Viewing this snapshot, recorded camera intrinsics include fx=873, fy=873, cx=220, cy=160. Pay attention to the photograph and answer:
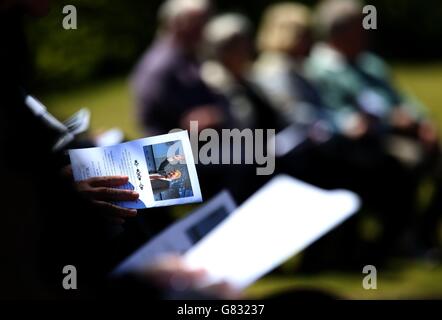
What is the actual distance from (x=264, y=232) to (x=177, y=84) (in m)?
3.26

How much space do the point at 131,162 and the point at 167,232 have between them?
17cm

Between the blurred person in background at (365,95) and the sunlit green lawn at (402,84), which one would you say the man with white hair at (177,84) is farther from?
the blurred person in background at (365,95)

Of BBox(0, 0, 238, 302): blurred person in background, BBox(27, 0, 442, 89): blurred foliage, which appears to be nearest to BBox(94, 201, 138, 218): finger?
BBox(0, 0, 238, 302): blurred person in background

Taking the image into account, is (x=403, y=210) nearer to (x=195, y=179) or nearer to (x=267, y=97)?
(x=267, y=97)

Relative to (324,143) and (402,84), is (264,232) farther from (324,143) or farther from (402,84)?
(402,84)

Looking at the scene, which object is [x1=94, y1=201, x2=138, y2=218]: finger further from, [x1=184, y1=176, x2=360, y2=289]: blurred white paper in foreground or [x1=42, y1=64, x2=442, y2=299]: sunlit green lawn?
[x1=42, y1=64, x2=442, y2=299]: sunlit green lawn

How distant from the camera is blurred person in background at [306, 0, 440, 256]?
17.6 feet

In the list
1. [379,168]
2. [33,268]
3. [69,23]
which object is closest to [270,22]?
[379,168]

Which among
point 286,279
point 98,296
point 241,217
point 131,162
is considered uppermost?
point 131,162

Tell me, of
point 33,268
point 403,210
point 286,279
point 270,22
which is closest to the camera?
point 33,268

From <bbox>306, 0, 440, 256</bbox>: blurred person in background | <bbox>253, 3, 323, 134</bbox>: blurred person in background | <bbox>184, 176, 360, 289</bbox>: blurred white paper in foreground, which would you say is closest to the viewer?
<bbox>184, 176, 360, 289</bbox>: blurred white paper in foreground

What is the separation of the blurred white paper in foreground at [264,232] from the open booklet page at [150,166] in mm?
127

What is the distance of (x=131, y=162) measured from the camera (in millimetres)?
1586

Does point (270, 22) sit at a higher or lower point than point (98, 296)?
higher
